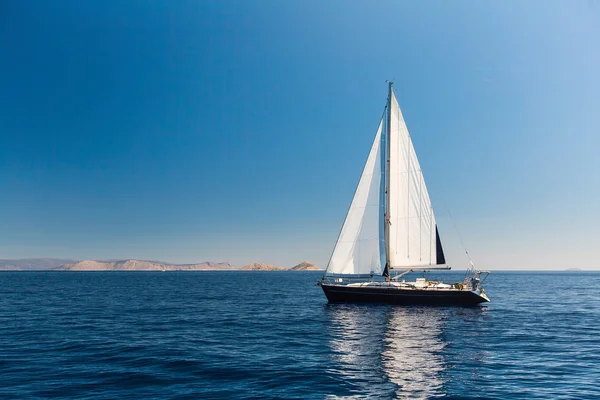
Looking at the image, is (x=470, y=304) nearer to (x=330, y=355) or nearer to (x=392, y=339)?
(x=392, y=339)

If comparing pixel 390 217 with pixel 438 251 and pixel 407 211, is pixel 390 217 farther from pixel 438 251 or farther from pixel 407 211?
pixel 438 251

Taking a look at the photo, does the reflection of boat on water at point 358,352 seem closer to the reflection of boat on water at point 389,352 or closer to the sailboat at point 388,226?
the reflection of boat on water at point 389,352

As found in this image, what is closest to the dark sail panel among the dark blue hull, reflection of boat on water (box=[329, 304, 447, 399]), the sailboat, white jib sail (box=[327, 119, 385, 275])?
the sailboat

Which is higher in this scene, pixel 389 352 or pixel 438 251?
pixel 438 251

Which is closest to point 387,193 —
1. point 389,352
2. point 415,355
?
point 389,352

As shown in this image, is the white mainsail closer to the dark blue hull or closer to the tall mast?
the tall mast

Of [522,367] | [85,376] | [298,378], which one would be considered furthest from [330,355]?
[85,376]

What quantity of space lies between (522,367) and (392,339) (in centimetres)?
919

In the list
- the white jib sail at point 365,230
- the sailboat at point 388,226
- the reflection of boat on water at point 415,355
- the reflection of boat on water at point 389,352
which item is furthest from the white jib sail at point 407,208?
the reflection of boat on water at point 415,355

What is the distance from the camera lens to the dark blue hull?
48.0 metres

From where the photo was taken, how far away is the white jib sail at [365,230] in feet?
170

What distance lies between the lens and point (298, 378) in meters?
19.7

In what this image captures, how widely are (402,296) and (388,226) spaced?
897 cm

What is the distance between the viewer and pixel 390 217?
52.9 meters
